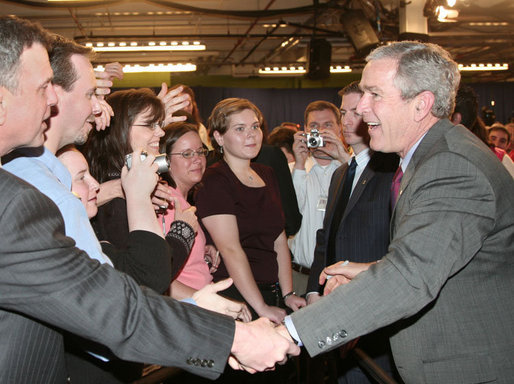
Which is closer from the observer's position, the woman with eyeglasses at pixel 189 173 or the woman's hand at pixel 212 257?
the woman with eyeglasses at pixel 189 173

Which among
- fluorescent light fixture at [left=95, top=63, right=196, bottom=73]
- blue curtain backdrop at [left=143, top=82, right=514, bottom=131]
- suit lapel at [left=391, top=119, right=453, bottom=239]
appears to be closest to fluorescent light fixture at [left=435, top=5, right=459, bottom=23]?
suit lapel at [left=391, top=119, right=453, bottom=239]

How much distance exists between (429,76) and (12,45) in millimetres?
1316

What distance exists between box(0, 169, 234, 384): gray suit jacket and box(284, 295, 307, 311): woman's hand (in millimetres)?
1434

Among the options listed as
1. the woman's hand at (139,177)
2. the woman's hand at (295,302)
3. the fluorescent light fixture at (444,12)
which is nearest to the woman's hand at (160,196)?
the woman's hand at (139,177)

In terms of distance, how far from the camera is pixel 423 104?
1.76 metres

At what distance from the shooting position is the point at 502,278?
60.4 inches

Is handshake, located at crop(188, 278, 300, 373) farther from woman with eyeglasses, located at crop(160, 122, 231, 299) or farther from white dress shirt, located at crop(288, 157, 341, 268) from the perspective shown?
white dress shirt, located at crop(288, 157, 341, 268)

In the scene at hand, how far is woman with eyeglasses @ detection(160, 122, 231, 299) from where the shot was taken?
95.7 inches

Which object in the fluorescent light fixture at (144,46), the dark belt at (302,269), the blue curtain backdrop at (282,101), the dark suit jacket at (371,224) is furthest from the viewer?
the blue curtain backdrop at (282,101)

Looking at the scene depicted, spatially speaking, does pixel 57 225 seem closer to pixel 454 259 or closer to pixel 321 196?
pixel 454 259

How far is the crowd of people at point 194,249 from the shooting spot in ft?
3.69

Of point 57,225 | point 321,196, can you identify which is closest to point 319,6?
point 321,196

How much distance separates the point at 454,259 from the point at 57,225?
1.06 metres

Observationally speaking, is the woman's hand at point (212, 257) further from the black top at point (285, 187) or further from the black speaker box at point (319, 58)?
the black speaker box at point (319, 58)
